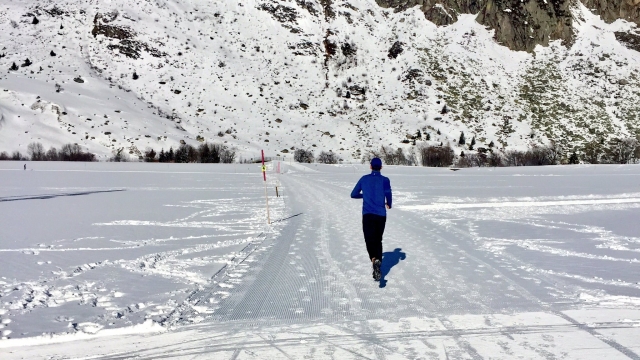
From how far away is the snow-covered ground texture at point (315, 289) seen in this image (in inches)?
164

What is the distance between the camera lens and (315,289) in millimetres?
6043

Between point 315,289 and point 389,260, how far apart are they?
7.44ft

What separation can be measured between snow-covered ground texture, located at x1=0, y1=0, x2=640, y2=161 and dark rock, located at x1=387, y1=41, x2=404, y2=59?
535mm

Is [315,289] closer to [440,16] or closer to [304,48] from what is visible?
[304,48]

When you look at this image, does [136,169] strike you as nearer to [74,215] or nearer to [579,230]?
[74,215]

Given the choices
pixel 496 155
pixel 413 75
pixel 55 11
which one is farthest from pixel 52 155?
pixel 496 155

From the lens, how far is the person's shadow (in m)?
6.69

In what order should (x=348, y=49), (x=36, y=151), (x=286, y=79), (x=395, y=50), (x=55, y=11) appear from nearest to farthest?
(x=36, y=151) → (x=55, y=11) → (x=286, y=79) → (x=395, y=50) → (x=348, y=49)

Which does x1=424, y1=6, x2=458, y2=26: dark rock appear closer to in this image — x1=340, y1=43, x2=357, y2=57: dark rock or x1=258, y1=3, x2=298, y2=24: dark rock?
x1=340, y1=43, x2=357, y2=57: dark rock

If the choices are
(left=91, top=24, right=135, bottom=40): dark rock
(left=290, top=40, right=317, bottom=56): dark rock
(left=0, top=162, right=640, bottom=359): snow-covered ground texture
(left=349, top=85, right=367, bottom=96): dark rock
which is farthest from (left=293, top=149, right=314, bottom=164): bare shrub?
(left=0, top=162, right=640, bottom=359): snow-covered ground texture

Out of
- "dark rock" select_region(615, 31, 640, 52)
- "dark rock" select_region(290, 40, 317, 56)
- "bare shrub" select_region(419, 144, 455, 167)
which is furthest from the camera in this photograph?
"dark rock" select_region(615, 31, 640, 52)

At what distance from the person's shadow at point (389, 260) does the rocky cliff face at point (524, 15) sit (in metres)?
84.2

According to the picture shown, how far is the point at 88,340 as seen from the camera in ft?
14.1

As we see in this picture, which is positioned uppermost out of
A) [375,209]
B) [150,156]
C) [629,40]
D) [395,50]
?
[629,40]
